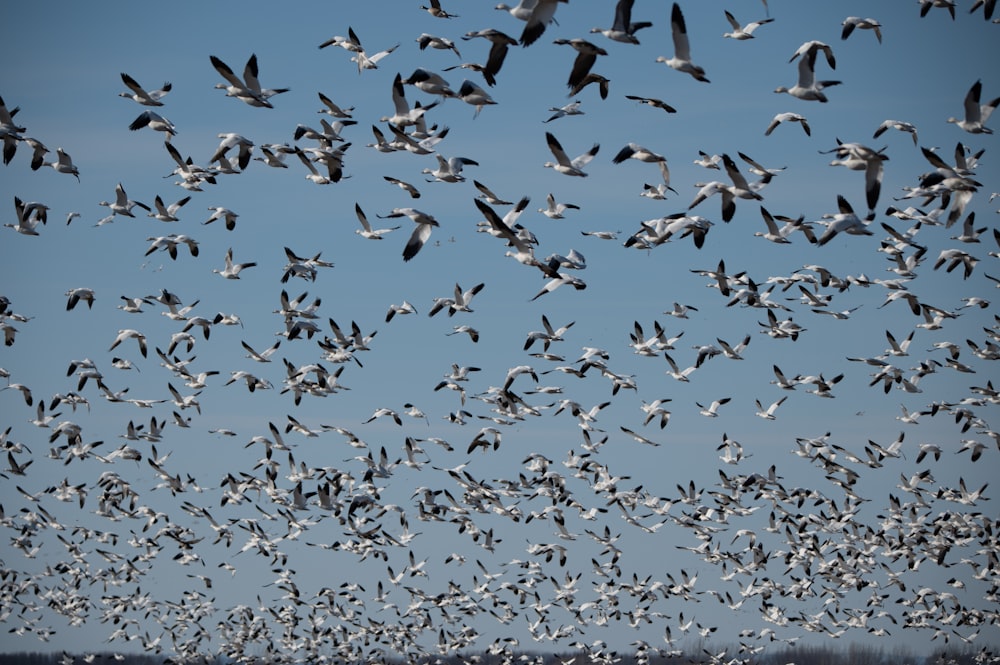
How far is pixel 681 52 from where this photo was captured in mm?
25047

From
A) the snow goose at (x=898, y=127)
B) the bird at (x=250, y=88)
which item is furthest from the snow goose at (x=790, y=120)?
the bird at (x=250, y=88)

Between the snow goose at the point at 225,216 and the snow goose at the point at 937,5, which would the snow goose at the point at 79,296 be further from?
the snow goose at the point at 937,5

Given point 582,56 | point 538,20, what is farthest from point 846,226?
point 538,20

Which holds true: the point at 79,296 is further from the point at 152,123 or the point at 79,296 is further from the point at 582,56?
the point at 582,56

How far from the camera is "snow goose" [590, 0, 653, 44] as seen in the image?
886 inches

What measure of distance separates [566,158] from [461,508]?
54.9 ft

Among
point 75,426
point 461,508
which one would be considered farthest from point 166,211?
point 461,508

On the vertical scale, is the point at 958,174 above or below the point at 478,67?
below

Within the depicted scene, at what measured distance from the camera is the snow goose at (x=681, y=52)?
80.7ft

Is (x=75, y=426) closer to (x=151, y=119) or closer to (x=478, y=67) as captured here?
(x=151, y=119)

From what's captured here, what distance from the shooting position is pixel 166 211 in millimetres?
32875

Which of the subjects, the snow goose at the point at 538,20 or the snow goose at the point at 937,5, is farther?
the snow goose at the point at 937,5

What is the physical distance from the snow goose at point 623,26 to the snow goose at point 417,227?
578 centimetres

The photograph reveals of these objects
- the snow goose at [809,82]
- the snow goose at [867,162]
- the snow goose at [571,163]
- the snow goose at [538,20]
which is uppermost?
the snow goose at [809,82]
